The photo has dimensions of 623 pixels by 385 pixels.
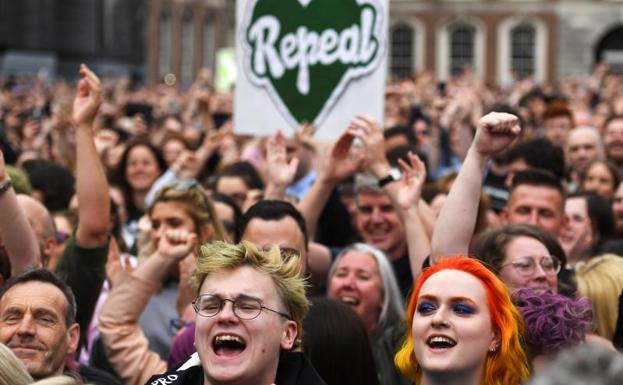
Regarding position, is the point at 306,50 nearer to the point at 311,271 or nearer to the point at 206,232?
the point at 311,271

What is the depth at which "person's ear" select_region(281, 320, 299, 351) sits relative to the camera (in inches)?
171

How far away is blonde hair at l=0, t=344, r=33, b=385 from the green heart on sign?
3.95 m

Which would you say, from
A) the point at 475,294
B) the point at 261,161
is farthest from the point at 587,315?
the point at 261,161

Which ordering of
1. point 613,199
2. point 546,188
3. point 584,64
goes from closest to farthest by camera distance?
point 546,188 → point 613,199 → point 584,64

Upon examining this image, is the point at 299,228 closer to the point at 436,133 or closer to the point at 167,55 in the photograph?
the point at 436,133

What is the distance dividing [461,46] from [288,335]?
49.7m

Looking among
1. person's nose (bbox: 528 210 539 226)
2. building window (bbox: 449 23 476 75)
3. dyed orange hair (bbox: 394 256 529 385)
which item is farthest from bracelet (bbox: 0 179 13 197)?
building window (bbox: 449 23 476 75)

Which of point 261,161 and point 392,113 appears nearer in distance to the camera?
point 261,161

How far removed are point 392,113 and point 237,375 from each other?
873cm

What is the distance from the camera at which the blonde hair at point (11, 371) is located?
12.9 ft

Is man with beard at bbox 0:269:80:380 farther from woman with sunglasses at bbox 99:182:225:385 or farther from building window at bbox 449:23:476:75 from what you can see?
building window at bbox 449:23:476:75

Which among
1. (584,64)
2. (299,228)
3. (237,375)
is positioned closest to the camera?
(237,375)

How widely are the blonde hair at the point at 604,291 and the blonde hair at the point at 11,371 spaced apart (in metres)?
2.53

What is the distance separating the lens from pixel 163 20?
149ft
